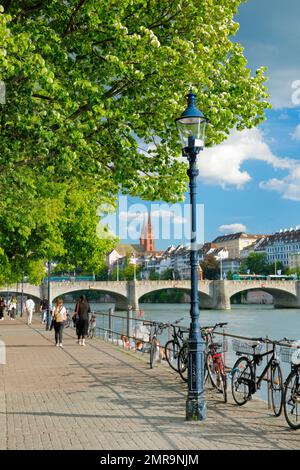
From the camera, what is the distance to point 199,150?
9.28 meters

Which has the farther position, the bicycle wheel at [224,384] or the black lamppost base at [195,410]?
the bicycle wheel at [224,384]

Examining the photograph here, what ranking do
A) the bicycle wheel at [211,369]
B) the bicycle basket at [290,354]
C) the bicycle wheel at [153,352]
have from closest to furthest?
the bicycle basket at [290,354], the bicycle wheel at [211,369], the bicycle wheel at [153,352]

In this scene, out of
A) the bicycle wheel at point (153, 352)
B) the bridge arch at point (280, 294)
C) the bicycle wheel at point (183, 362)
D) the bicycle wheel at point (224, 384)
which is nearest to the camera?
the bicycle wheel at point (224, 384)

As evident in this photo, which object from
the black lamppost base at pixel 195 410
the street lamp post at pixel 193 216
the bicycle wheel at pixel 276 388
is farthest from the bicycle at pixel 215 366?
the black lamppost base at pixel 195 410

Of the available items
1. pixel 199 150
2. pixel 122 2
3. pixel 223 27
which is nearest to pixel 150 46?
pixel 122 2

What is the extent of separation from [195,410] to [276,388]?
132 cm

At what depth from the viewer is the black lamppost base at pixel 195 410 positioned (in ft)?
28.0

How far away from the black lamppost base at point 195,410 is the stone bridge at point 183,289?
7216 cm

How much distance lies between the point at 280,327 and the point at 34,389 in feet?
154

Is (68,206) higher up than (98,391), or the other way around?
(68,206)

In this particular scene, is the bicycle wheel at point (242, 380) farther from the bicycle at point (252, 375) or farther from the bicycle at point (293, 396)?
the bicycle at point (293, 396)

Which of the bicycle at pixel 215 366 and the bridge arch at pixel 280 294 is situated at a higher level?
the bridge arch at pixel 280 294

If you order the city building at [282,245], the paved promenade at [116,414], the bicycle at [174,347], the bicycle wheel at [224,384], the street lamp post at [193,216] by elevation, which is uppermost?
the city building at [282,245]
